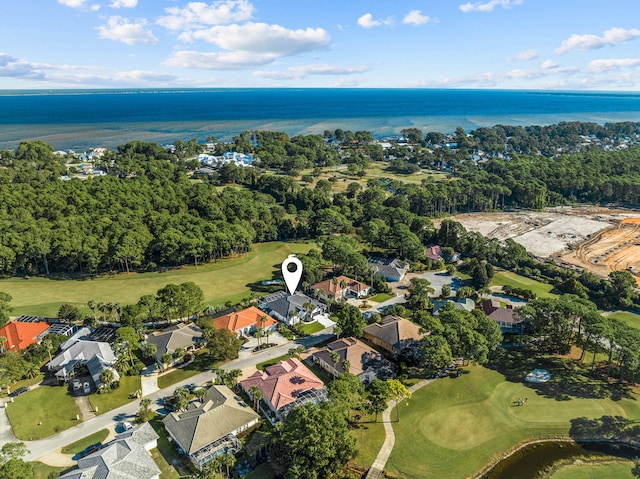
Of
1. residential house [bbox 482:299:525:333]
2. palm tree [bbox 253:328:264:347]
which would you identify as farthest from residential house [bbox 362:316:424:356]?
palm tree [bbox 253:328:264:347]

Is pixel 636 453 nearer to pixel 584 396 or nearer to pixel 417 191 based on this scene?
pixel 584 396

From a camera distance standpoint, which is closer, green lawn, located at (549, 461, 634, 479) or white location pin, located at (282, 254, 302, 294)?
green lawn, located at (549, 461, 634, 479)

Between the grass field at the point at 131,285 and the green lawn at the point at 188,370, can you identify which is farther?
the grass field at the point at 131,285

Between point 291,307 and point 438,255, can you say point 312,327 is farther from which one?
point 438,255

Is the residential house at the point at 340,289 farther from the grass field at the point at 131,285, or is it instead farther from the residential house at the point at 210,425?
the residential house at the point at 210,425

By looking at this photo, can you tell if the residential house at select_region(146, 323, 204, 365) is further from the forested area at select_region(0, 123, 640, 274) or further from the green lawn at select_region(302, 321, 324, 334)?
the forested area at select_region(0, 123, 640, 274)

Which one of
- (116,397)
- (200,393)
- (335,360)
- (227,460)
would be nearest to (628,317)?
(335,360)

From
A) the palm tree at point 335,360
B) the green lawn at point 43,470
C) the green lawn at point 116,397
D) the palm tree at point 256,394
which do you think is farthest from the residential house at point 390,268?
the green lawn at point 43,470
